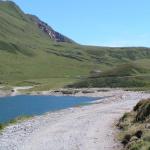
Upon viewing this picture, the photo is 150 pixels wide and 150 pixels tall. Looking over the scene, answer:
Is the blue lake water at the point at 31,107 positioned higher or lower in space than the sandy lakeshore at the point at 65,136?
lower

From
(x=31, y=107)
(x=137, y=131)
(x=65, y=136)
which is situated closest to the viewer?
(x=137, y=131)

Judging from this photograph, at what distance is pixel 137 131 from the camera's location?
3869cm

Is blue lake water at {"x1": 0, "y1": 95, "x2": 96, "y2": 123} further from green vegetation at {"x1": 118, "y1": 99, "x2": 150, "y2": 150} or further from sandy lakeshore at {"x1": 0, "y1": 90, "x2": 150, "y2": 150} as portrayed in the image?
green vegetation at {"x1": 118, "y1": 99, "x2": 150, "y2": 150}

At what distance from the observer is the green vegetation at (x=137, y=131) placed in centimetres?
3248

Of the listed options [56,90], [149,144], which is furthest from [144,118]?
[56,90]

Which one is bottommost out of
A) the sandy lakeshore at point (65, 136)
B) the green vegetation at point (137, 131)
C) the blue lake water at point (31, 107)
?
the blue lake water at point (31, 107)

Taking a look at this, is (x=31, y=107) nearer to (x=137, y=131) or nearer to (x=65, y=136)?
(x=65, y=136)

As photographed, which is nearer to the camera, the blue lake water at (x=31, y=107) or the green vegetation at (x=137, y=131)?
the green vegetation at (x=137, y=131)

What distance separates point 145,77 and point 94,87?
21.7 meters

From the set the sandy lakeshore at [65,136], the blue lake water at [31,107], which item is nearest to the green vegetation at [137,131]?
the sandy lakeshore at [65,136]

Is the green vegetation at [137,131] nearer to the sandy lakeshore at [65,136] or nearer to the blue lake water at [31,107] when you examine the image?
the sandy lakeshore at [65,136]

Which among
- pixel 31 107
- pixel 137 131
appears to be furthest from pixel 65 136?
pixel 31 107

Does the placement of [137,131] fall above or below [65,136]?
above

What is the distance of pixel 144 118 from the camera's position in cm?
4691
